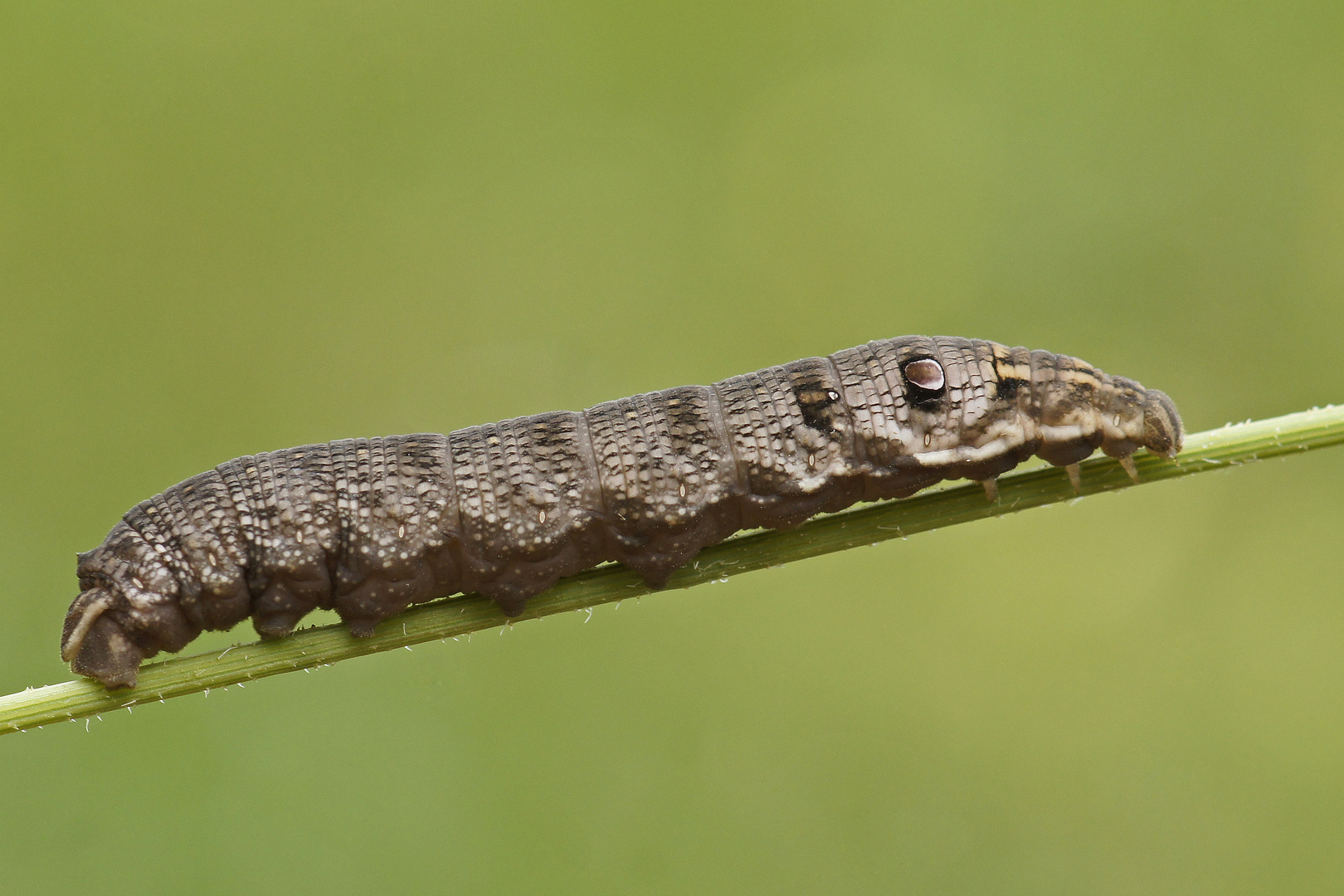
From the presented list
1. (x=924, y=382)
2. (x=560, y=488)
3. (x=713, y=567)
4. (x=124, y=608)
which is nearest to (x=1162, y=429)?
(x=924, y=382)

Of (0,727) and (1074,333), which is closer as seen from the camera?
(0,727)

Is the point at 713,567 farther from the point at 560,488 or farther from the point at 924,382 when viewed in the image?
the point at 924,382

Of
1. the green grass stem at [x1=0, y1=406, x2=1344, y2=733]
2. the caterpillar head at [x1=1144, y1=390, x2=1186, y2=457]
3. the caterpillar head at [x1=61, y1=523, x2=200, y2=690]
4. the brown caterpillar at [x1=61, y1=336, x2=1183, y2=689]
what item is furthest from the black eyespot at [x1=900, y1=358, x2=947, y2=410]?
the caterpillar head at [x1=61, y1=523, x2=200, y2=690]

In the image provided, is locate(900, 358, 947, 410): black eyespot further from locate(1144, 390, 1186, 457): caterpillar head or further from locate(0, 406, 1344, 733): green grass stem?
locate(1144, 390, 1186, 457): caterpillar head

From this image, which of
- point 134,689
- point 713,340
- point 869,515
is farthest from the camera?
point 713,340

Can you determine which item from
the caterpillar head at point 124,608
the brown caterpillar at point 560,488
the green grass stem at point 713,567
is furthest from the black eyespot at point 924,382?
the caterpillar head at point 124,608

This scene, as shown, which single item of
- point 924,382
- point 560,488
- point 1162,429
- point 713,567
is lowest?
point 713,567

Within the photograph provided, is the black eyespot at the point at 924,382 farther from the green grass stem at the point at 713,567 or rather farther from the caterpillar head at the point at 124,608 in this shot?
the caterpillar head at the point at 124,608

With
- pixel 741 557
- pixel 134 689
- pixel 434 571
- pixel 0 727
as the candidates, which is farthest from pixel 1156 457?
pixel 0 727

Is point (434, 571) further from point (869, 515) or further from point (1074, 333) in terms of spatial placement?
point (1074, 333)
